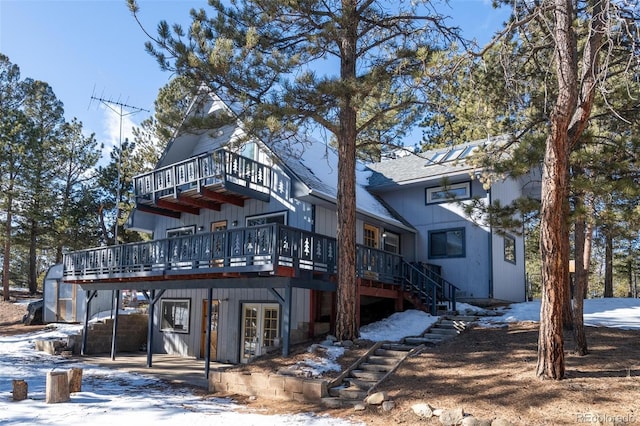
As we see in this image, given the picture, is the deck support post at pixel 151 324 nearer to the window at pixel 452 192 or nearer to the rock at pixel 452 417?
the window at pixel 452 192

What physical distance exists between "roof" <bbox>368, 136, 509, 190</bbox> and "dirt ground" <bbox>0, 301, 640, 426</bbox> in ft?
22.6

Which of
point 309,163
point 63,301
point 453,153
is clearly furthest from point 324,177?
point 63,301

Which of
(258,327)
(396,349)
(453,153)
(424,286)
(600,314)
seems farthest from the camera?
(453,153)

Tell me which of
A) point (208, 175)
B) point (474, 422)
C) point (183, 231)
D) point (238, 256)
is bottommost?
point (474, 422)

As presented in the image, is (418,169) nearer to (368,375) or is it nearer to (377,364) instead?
(377,364)

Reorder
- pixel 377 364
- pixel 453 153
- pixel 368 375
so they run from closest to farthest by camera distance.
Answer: pixel 368 375, pixel 377 364, pixel 453 153

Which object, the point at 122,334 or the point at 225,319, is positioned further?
the point at 122,334

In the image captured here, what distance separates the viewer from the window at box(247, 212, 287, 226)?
1569 cm

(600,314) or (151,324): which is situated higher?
(600,314)

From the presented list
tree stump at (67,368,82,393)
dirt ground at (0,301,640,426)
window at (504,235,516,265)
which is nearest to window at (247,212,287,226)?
dirt ground at (0,301,640,426)

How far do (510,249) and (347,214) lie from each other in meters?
8.78

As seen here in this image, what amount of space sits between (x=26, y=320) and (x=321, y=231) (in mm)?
16569

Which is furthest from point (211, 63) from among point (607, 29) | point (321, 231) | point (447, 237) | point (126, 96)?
point (126, 96)

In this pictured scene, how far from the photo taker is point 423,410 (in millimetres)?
8133
